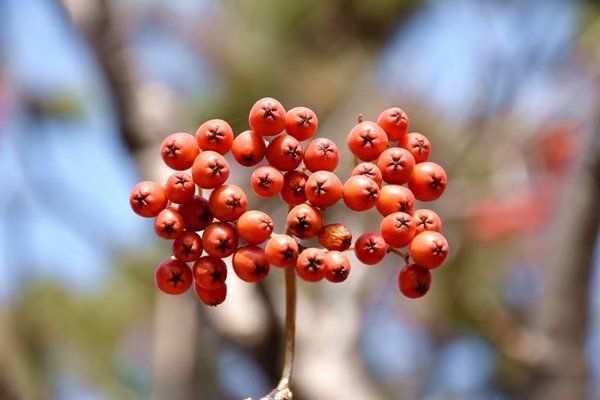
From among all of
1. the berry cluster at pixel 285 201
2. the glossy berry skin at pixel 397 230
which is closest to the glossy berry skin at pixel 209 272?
the berry cluster at pixel 285 201

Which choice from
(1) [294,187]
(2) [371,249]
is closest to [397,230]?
(2) [371,249]

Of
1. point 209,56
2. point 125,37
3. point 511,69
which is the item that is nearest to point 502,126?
point 511,69

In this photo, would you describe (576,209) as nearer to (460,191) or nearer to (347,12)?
(460,191)

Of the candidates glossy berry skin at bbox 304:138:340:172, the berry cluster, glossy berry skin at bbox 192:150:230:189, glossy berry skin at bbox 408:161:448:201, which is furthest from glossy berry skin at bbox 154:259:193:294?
glossy berry skin at bbox 408:161:448:201

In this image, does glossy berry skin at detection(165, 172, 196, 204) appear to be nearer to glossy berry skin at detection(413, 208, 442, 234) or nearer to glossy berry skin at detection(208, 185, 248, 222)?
glossy berry skin at detection(208, 185, 248, 222)

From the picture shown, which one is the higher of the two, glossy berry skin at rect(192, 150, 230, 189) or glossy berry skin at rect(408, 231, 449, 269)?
glossy berry skin at rect(192, 150, 230, 189)

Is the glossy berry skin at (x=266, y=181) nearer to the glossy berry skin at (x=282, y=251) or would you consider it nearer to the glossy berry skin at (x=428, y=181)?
the glossy berry skin at (x=282, y=251)

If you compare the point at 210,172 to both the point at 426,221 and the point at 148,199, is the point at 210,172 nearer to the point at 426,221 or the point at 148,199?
the point at 148,199
